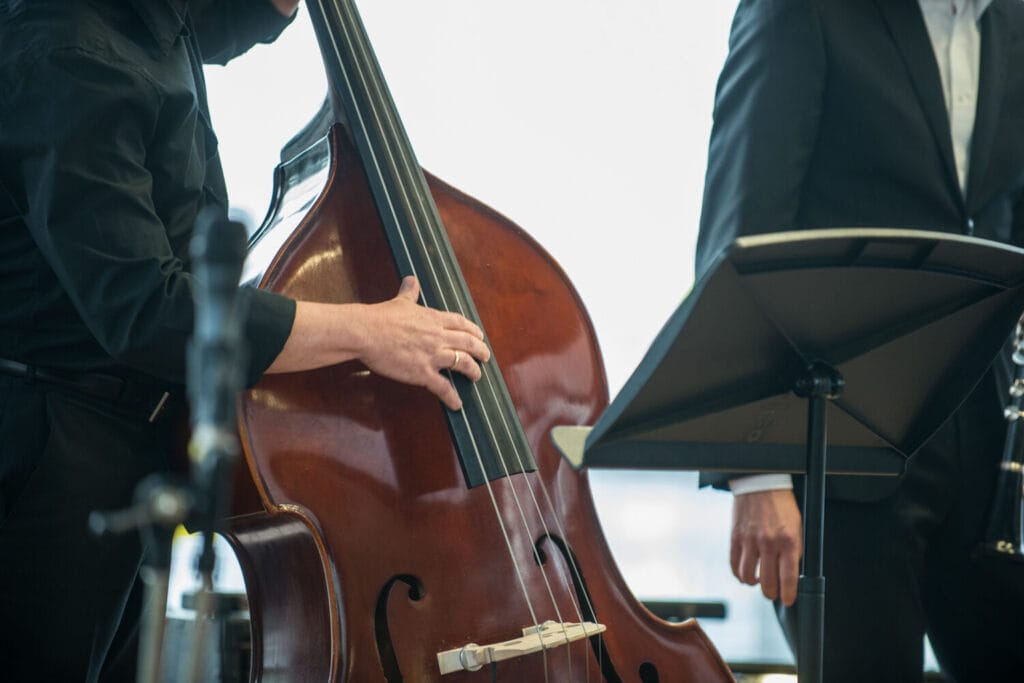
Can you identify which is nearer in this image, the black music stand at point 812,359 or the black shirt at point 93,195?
the black music stand at point 812,359

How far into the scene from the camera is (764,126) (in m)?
1.25

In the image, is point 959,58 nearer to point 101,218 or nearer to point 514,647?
point 514,647

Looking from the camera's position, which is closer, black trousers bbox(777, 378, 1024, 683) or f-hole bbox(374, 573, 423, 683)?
f-hole bbox(374, 573, 423, 683)

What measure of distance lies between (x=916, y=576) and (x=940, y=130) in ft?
1.78

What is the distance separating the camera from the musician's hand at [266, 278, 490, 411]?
1045mm

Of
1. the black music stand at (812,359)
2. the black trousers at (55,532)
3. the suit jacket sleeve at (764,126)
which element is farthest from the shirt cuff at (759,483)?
the black trousers at (55,532)

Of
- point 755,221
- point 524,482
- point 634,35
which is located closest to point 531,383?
point 524,482

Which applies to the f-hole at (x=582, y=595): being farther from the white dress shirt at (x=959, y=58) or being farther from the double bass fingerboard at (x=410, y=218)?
the white dress shirt at (x=959, y=58)

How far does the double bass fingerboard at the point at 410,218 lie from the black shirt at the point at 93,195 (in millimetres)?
214

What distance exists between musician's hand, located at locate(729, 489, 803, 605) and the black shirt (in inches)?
22.3

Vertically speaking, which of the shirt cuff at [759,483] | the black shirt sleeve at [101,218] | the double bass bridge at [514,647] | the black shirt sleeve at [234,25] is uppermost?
the black shirt sleeve at [234,25]

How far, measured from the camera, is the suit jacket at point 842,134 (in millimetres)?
1242

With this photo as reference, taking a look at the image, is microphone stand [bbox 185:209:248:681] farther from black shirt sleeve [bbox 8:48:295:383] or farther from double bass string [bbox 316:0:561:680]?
double bass string [bbox 316:0:561:680]

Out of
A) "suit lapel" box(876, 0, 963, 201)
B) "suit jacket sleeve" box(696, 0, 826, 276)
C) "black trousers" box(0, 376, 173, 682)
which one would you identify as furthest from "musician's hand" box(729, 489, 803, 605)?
"black trousers" box(0, 376, 173, 682)
